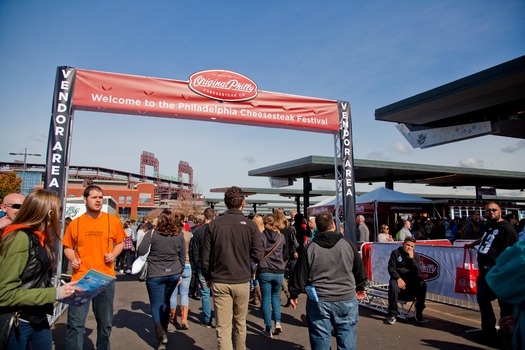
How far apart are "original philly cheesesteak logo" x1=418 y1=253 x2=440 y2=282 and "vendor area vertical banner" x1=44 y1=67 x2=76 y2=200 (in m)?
6.94

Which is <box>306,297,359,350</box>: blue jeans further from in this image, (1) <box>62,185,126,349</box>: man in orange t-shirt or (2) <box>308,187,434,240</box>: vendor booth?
(2) <box>308,187,434,240</box>: vendor booth

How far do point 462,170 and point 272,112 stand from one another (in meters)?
18.1

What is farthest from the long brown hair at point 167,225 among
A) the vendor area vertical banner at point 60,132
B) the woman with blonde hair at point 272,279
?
the vendor area vertical banner at point 60,132

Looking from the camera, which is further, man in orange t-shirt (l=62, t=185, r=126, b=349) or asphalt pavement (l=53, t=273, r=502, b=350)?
asphalt pavement (l=53, t=273, r=502, b=350)

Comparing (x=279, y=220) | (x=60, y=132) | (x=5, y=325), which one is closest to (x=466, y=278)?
(x=279, y=220)

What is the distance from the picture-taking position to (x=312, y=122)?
8555mm

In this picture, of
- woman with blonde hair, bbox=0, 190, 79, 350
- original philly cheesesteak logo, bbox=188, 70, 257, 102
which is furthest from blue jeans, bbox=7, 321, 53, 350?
original philly cheesesteak logo, bbox=188, 70, 257, 102

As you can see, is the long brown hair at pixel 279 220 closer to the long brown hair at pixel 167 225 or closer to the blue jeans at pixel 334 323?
the long brown hair at pixel 167 225

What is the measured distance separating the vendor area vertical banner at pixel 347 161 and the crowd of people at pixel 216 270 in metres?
2.02

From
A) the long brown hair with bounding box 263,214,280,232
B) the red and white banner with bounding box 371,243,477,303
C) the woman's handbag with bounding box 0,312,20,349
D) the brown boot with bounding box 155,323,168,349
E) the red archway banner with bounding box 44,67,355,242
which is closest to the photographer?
the woman's handbag with bounding box 0,312,20,349

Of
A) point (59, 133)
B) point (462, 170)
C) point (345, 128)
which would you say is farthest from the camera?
point (462, 170)

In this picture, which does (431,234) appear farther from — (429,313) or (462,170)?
(429,313)

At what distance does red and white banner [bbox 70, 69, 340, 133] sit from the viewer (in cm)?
696

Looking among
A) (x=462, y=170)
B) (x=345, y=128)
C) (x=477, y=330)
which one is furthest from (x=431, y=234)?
(x=477, y=330)
